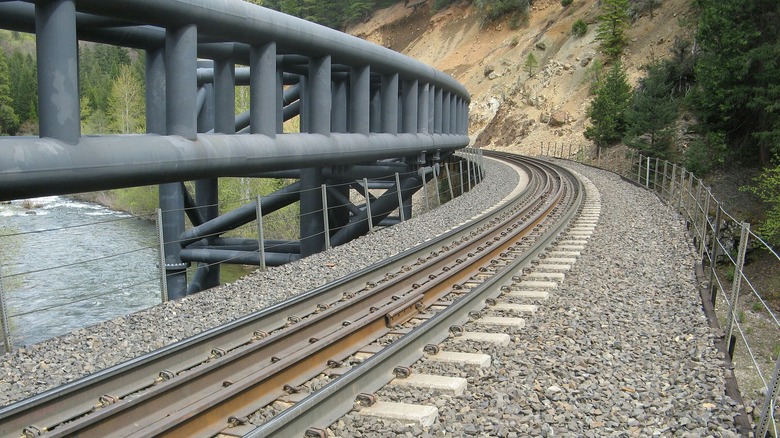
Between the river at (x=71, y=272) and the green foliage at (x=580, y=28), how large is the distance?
1675 inches

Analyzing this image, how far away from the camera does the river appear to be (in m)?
21.0

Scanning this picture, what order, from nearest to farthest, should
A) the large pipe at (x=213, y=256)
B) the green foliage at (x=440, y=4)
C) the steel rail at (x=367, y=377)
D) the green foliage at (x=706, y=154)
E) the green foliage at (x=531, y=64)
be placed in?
1. the steel rail at (x=367, y=377)
2. the large pipe at (x=213, y=256)
3. the green foliage at (x=706, y=154)
4. the green foliage at (x=531, y=64)
5. the green foliage at (x=440, y=4)

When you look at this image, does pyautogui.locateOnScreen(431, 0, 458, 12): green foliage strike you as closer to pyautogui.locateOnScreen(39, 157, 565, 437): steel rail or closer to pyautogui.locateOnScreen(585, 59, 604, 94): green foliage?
pyautogui.locateOnScreen(585, 59, 604, 94): green foliage

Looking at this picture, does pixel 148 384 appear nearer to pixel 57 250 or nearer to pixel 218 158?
pixel 218 158

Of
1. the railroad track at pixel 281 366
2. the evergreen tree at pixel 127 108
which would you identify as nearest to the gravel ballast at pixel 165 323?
the railroad track at pixel 281 366

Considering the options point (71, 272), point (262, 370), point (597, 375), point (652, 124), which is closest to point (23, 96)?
point (71, 272)

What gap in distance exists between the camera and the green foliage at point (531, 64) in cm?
6316

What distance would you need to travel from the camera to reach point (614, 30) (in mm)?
57188

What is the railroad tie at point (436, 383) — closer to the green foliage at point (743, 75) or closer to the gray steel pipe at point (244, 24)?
the gray steel pipe at point (244, 24)

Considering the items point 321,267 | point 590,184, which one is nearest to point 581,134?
point 590,184

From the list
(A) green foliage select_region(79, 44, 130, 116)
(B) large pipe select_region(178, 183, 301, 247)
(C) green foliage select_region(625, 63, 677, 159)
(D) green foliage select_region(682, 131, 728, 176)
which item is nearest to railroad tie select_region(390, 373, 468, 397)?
(B) large pipe select_region(178, 183, 301, 247)

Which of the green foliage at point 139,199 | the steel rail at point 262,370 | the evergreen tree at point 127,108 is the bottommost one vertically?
the green foliage at point 139,199

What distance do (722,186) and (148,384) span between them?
102 feet

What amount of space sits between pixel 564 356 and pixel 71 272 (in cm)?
2498
